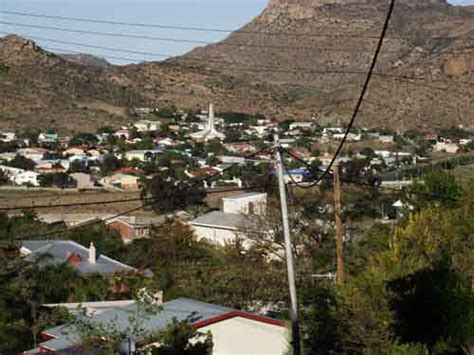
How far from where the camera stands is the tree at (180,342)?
1506 cm

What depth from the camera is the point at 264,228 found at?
35.4m

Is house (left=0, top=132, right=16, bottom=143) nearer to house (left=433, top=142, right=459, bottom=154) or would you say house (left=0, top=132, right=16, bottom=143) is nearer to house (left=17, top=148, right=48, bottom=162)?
house (left=17, top=148, right=48, bottom=162)

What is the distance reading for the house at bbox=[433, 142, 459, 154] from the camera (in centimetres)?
8122

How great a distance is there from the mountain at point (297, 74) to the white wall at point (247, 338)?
49.4 meters

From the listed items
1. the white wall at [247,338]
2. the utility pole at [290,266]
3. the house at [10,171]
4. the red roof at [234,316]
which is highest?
the utility pole at [290,266]

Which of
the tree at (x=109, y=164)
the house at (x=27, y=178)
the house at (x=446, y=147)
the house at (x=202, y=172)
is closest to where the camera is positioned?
the house at (x=202, y=172)

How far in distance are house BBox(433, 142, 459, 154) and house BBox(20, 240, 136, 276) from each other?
161 ft

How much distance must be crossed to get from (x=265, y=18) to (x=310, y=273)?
168254 mm

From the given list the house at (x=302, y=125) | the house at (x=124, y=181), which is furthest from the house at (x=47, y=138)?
the house at (x=124, y=181)

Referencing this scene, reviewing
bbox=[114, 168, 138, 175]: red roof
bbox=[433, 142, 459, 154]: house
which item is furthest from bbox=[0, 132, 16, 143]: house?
bbox=[433, 142, 459, 154]: house

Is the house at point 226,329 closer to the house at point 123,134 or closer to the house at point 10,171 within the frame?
the house at point 10,171

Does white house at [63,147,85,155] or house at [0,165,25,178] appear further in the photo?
white house at [63,147,85,155]

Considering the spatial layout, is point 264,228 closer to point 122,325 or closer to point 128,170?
point 122,325

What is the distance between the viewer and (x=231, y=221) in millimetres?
45000
